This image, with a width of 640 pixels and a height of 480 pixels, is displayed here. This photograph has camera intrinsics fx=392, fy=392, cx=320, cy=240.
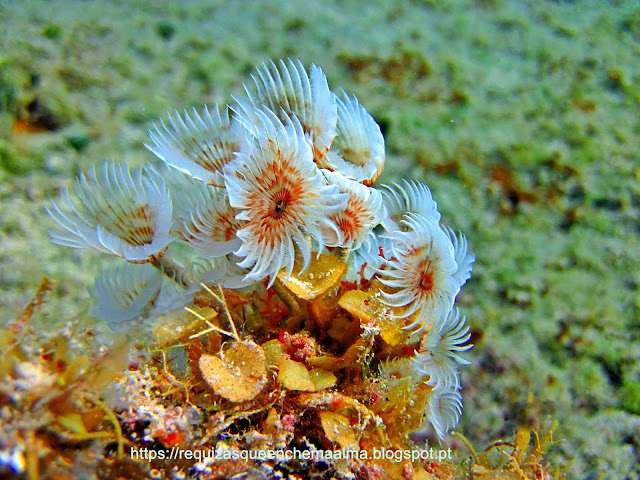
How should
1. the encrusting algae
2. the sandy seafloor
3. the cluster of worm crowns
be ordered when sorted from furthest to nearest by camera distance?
the sandy seafloor, the cluster of worm crowns, the encrusting algae

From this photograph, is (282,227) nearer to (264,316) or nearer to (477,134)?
(264,316)

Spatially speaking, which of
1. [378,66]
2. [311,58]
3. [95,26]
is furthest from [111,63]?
[378,66]

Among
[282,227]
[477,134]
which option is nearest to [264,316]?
[282,227]

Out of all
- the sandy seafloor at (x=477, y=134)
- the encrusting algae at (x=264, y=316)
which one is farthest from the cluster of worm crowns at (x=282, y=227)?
the sandy seafloor at (x=477, y=134)

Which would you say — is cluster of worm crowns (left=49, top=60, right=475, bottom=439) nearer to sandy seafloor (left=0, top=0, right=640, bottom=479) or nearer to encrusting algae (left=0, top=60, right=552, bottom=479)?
encrusting algae (left=0, top=60, right=552, bottom=479)

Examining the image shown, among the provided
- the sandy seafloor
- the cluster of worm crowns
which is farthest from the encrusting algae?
the sandy seafloor

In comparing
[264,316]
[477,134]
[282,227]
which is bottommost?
[477,134]

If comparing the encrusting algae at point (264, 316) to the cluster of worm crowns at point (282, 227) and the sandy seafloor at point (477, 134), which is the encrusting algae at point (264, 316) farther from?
the sandy seafloor at point (477, 134)
